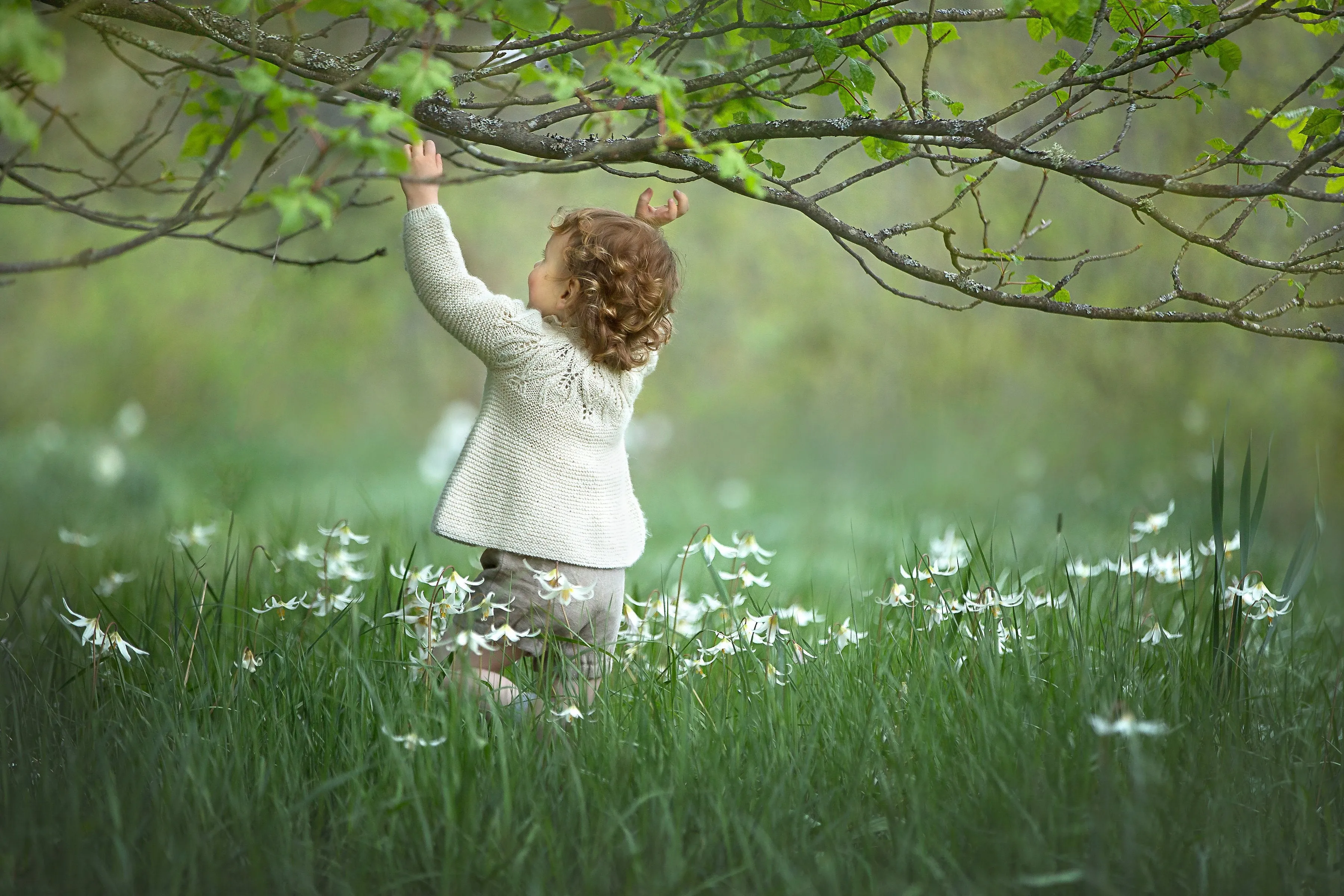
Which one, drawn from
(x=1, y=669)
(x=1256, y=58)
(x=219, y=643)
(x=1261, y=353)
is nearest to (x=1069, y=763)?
(x=219, y=643)

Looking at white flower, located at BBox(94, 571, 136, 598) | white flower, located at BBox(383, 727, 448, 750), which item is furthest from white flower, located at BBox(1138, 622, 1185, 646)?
white flower, located at BBox(94, 571, 136, 598)

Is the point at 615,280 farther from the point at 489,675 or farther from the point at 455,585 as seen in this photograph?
the point at 489,675

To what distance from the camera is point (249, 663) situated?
2.18 metres

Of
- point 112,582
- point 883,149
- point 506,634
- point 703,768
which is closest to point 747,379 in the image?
point 112,582

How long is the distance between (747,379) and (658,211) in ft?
23.9

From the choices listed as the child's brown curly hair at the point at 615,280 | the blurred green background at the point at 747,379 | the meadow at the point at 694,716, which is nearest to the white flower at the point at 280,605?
the meadow at the point at 694,716

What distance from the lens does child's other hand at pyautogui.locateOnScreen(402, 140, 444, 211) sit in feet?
6.75

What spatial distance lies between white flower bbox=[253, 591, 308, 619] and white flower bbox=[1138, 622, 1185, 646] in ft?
5.88

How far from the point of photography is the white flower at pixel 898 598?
2430mm

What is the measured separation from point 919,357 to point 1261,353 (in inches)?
103

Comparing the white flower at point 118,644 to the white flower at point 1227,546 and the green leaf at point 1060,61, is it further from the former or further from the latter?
the white flower at point 1227,546

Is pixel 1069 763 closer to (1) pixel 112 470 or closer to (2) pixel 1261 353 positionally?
(1) pixel 112 470

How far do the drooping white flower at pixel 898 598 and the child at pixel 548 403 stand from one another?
0.65 m

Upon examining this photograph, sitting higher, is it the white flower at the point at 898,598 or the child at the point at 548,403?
the child at the point at 548,403
